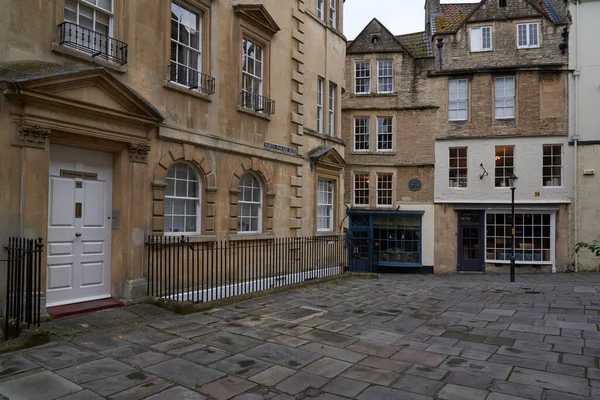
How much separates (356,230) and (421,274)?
4099mm

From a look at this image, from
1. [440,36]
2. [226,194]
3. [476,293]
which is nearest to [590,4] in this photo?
[440,36]

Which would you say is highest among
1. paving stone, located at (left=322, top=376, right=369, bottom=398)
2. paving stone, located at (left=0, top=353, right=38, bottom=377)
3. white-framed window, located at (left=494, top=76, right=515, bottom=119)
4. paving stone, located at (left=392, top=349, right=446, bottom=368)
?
white-framed window, located at (left=494, top=76, right=515, bottom=119)

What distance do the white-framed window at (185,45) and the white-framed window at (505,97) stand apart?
17265mm

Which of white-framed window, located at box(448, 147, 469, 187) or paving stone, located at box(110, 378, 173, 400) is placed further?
white-framed window, located at box(448, 147, 469, 187)

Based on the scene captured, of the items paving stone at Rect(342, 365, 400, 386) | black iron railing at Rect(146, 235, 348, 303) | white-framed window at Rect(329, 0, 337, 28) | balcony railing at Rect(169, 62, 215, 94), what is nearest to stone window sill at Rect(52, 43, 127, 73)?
balcony railing at Rect(169, 62, 215, 94)

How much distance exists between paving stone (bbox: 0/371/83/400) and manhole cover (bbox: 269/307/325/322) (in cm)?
384

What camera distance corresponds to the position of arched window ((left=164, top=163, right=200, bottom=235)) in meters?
9.40

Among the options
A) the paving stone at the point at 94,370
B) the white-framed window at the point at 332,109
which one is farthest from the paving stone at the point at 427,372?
the white-framed window at the point at 332,109

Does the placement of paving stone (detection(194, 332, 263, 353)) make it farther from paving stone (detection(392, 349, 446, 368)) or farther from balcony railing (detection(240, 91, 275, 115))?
Result: balcony railing (detection(240, 91, 275, 115))

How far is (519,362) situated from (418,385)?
175 centimetres

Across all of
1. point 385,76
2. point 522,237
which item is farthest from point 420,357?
point 385,76

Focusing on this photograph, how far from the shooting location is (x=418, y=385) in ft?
15.7

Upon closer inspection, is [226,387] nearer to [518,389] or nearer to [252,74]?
[518,389]

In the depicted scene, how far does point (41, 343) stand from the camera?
562 centimetres
